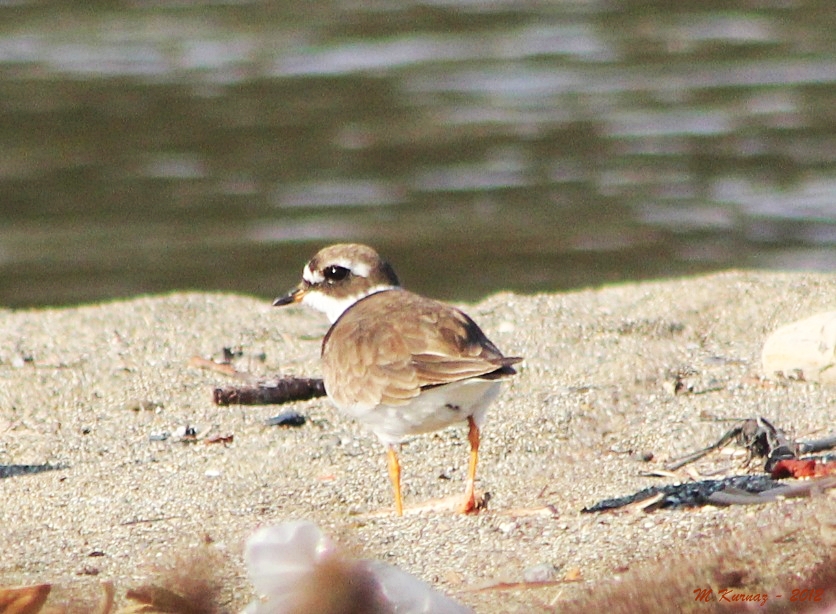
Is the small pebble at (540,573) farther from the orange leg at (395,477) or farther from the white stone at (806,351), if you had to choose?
the white stone at (806,351)

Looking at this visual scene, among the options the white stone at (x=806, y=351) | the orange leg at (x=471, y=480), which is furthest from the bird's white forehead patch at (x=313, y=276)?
the white stone at (x=806, y=351)

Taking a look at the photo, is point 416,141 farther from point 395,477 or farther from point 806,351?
point 395,477

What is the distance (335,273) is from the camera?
16.4 ft

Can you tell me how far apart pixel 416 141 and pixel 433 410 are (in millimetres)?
9073

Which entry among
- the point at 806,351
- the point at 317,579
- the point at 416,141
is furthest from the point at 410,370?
the point at 416,141

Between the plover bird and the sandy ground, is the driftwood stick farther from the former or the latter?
the plover bird

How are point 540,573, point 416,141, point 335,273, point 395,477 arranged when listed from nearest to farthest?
point 540,573 < point 395,477 < point 335,273 < point 416,141

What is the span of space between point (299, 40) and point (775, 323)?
10.7 m

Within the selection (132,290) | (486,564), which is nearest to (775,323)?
(486,564)

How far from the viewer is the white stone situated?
5.03 metres

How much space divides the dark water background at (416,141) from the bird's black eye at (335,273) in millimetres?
4971

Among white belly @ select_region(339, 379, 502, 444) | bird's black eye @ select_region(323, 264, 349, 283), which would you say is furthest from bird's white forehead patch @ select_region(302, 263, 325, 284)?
white belly @ select_region(339, 379, 502, 444)

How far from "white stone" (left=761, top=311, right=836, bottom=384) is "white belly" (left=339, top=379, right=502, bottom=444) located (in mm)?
1498

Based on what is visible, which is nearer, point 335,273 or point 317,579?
point 317,579
